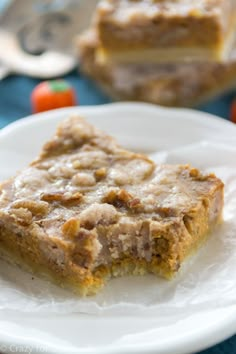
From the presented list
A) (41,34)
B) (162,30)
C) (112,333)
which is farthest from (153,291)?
(41,34)

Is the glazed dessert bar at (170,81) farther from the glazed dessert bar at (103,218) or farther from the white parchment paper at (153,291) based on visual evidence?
the white parchment paper at (153,291)

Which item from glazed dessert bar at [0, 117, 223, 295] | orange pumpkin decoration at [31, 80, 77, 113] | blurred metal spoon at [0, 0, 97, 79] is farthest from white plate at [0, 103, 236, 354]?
blurred metal spoon at [0, 0, 97, 79]

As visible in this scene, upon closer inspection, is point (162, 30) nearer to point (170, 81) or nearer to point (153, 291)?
point (170, 81)

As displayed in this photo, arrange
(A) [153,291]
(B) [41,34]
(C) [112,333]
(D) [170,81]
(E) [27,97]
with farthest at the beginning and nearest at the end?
(B) [41,34]
(E) [27,97]
(D) [170,81]
(A) [153,291]
(C) [112,333]

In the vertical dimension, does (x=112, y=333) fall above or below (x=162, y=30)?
below

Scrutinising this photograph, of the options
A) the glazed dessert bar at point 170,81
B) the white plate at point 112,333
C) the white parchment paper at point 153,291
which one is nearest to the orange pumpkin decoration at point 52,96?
the glazed dessert bar at point 170,81

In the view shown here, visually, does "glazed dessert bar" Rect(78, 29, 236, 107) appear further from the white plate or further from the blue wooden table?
the white plate
